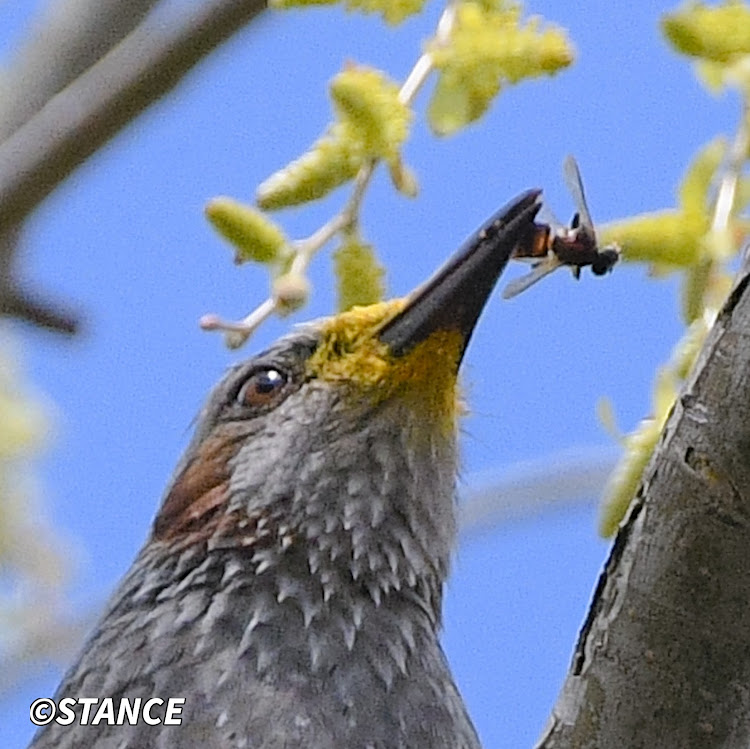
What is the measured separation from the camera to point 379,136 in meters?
1.99

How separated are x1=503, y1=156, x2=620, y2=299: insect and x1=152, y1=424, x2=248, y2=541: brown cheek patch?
2.18 feet

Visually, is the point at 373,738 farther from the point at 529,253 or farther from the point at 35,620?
the point at 35,620

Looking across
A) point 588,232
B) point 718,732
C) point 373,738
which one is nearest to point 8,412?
point 373,738

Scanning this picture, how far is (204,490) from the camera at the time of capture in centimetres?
272

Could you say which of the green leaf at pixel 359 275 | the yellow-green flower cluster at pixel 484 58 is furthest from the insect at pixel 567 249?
the green leaf at pixel 359 275

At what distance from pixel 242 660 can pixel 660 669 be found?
97 cm

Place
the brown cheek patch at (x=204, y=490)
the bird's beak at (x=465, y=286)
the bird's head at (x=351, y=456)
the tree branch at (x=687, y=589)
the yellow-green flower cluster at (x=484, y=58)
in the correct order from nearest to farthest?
1. the tree branch at (x=687, y=589)
2. the yellow-green flower cluster at (x=484, y=58)
3. the bird's beak at (x=465, y=286)
4. the bird's head at (x=351, y=456)
5. the brown cheek patch at (x=204, y=490)

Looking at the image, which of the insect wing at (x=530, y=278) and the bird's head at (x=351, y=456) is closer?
the insect wing at (x=530, y=278)

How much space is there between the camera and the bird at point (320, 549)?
237cm

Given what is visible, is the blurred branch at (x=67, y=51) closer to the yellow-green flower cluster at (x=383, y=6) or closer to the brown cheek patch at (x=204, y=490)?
the brown cheek patch at (x=204, y=490)

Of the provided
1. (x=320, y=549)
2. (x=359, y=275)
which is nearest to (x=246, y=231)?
(x=359, y=275)

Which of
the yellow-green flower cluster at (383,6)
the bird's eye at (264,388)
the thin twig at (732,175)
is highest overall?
the bird's eye at (264,388)

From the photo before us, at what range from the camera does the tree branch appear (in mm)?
1526

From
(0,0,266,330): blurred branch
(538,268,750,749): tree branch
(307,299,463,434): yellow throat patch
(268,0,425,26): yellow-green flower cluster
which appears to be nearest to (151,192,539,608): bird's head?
(307,299,463,434): yellow throat patch
